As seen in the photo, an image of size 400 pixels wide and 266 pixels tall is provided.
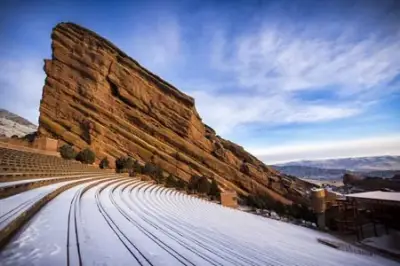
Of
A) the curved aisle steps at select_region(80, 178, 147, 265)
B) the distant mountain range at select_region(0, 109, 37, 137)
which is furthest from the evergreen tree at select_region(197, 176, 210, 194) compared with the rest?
the distant mountain range at select_region(0, 109, 37, 137)

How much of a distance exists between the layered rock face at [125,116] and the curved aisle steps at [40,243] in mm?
32048

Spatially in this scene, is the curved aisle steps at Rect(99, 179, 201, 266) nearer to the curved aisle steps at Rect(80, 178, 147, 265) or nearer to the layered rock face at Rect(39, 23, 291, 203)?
the curved aisle steps at Rect(80, 178, 147, 265)

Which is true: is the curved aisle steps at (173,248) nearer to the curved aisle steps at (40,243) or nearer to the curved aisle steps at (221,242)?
the curved aisle steps at (221,242)

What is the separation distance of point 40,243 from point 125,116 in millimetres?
38683

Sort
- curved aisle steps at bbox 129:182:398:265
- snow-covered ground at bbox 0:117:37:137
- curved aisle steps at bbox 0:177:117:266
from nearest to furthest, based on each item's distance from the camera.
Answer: curved aisle steps at bbox 0:177:117:266, curved aisle steps at bbox 129:182:398:265, snow-covered ground at bbox 0:117:37:137

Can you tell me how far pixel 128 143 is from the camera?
37375mm

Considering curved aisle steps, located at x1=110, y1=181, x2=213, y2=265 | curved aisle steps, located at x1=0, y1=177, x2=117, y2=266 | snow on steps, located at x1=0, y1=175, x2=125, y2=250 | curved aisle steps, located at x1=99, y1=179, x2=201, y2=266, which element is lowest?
curved aisle steps, located at x1=110, y1=181, x2=213, y2=265

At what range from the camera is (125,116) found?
39906 mm

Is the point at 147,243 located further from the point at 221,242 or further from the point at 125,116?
the point at 125,116

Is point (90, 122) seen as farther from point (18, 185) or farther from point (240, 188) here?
point (18, 185)

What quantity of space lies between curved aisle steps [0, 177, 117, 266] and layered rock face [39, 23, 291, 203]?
32048mm

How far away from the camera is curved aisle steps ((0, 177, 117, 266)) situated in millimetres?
2446

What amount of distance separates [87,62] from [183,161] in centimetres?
2228

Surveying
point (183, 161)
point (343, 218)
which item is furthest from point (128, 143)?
point (343, 218)
